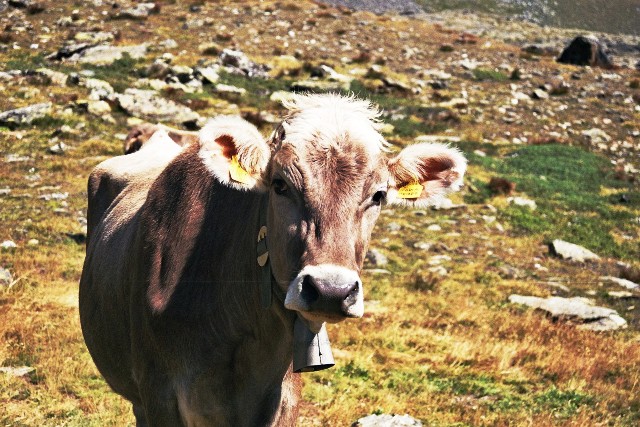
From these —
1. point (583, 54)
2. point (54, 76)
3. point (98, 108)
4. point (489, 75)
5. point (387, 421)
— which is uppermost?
point (387, 421)

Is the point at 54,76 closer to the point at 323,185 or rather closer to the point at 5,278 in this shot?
the point at 5,278

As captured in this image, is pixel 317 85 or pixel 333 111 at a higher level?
pixel 333 111

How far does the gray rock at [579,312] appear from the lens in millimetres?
12258

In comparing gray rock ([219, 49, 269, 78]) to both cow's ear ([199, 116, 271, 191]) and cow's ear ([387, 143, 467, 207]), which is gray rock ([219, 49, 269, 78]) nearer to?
cow's ear ([387, 143, 467, 207])

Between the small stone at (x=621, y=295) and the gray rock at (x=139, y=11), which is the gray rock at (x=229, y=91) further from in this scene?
the small stone at (x=621, y=295)

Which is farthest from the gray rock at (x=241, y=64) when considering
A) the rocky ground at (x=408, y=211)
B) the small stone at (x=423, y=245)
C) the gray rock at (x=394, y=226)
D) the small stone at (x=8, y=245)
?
the small stone at (x=8, y=245)

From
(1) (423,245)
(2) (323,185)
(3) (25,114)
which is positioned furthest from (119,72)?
(2) (323,185)

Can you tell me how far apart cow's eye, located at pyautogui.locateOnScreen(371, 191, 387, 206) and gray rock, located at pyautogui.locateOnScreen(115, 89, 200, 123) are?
733 inches

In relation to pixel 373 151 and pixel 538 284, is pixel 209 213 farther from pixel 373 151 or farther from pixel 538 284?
pixel 538 284

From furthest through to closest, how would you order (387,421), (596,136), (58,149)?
(596,136) < (58,149) < (387,421)

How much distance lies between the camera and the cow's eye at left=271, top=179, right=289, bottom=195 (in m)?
4.28

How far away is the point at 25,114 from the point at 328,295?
18.8 metres

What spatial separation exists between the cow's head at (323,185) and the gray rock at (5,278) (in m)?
7.24

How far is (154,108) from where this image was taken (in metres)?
23.1
